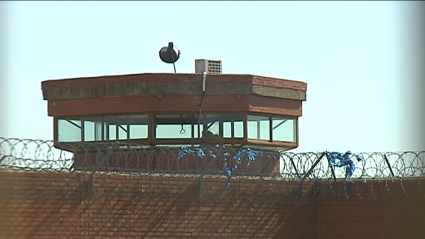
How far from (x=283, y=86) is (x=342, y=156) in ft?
10.3

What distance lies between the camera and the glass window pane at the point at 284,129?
2036 cm

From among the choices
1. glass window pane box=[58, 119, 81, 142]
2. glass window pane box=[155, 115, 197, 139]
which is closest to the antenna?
glass window pane box=[155, 115, 197, 139]

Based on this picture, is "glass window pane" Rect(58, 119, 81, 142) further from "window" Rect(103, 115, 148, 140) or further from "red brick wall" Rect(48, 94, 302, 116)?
"window" Rect(103, 115, 148, 140)

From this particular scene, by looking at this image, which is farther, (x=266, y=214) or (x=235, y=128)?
(x=235, y=128)

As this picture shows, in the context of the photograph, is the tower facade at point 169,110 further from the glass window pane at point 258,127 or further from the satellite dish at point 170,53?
the satellite dish at point 170,53

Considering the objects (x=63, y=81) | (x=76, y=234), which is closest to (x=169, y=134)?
(x=63, y=81)

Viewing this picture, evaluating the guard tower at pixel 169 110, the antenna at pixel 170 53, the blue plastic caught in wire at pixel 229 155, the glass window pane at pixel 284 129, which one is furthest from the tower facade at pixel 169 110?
the antenna at pixel 170 53

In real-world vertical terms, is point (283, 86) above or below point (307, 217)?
above

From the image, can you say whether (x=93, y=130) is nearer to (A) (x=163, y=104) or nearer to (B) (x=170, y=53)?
(A) (x=163, y=104)

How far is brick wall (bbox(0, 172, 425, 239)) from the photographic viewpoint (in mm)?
14844

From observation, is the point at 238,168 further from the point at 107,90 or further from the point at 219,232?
the point at 107,90

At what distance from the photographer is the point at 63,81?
20109mm

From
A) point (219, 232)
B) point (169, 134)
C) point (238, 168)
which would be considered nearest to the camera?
point (219, 232)

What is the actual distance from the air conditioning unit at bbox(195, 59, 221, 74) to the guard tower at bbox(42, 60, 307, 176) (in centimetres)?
78
